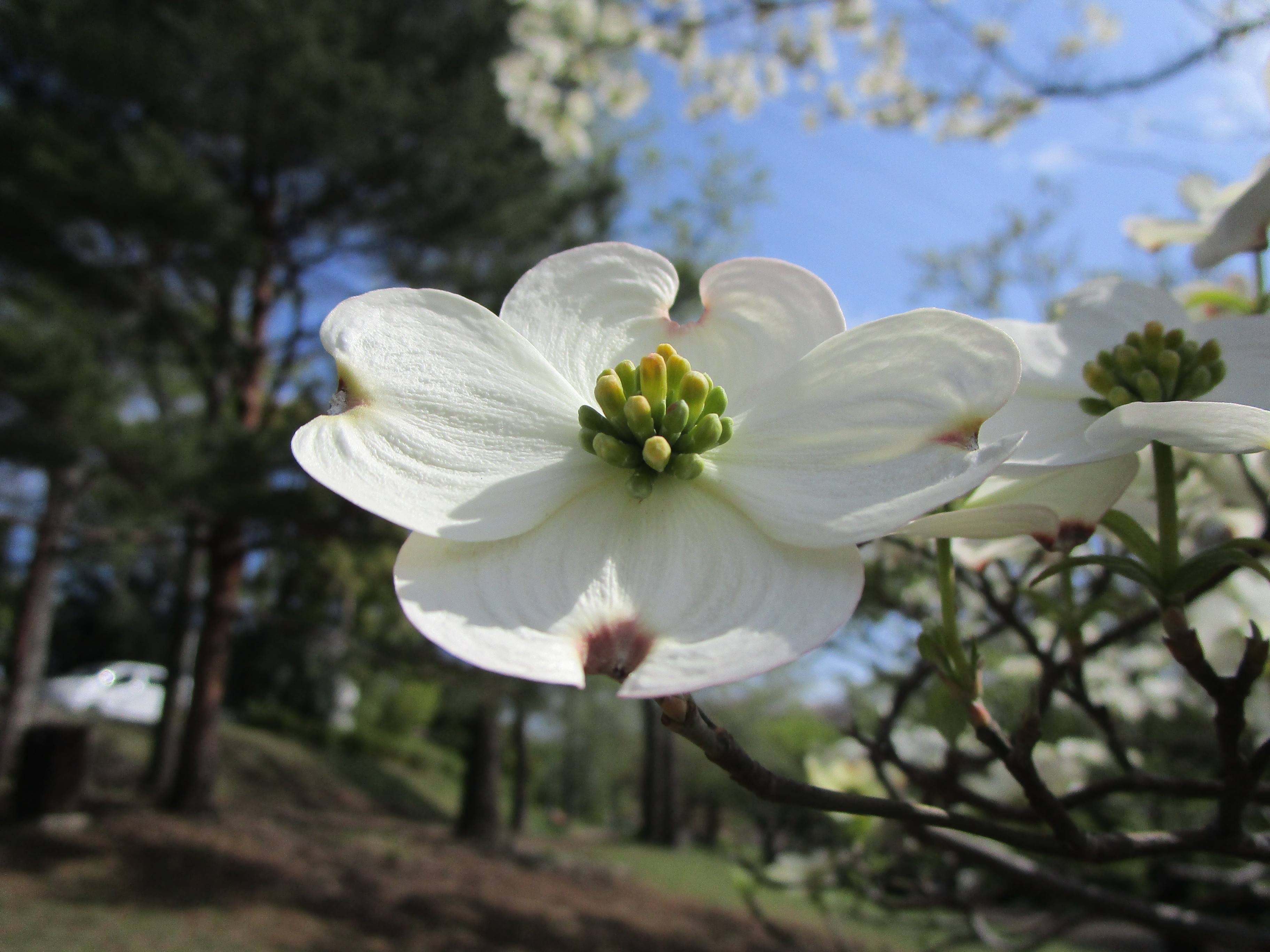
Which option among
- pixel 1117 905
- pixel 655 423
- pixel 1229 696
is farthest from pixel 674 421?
pixel 1117 905

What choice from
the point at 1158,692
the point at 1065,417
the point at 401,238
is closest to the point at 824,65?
the point at 401,238

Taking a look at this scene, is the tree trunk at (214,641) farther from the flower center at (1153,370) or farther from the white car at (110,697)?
the flower center at (1153,370)

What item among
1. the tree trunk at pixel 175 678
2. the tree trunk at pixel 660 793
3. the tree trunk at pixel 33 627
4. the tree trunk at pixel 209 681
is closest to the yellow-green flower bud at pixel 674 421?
the tree trunk at pixel 209 681

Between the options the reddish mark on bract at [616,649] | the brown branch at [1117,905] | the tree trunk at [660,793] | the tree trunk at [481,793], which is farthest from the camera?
the tree trunk at [660,793]

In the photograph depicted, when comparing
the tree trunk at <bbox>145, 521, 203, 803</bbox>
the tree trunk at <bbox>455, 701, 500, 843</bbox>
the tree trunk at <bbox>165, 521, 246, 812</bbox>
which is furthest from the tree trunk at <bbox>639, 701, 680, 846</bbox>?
the tree trunk at <bbox>165, 521, 246, 812</bbox>

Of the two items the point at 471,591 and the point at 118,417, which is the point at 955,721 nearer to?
the point at 471,591

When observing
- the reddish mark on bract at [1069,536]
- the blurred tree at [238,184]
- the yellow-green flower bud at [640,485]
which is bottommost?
the reddish mark on bract at [1069,536]
